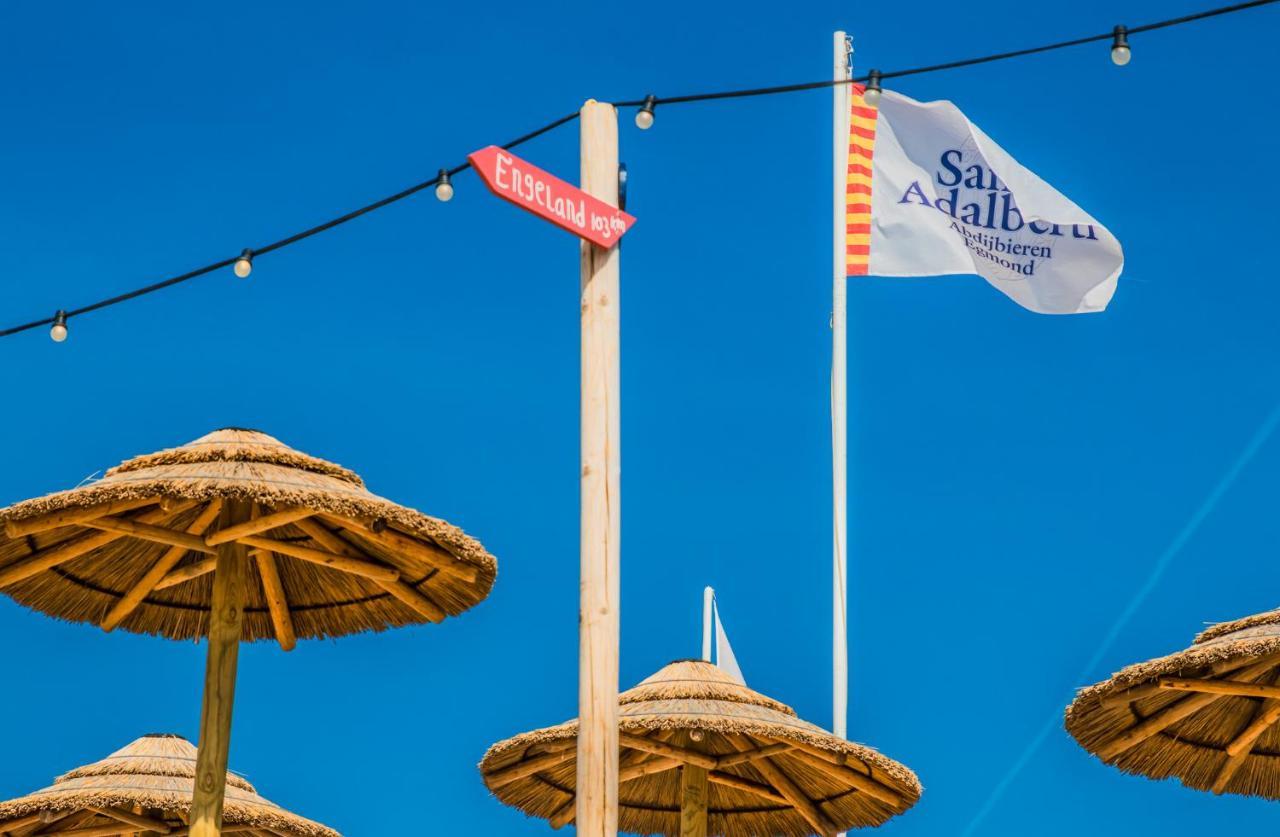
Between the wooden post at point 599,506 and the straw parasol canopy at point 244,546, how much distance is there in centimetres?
151

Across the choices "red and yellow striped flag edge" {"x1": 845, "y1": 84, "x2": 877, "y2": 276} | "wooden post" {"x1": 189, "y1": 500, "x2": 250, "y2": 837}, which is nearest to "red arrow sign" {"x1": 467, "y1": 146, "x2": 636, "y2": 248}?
"wooden post" {"x1": 189, "y1": 500, "x2": 250, "y2": 837}

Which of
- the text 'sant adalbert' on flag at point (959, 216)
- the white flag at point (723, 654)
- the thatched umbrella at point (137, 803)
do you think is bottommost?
the thatched umbrella at point (137, 803)

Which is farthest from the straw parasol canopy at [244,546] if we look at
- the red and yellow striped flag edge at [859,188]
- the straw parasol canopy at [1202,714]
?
the red and yellow striped flag edge at [859,188]

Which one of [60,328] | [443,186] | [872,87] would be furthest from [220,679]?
[872,87]

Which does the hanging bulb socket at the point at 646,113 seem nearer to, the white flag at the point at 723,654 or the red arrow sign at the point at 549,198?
the red arrow sign at the point at 549,198

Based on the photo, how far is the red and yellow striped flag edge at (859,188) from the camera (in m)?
12.4

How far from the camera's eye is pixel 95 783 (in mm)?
11305

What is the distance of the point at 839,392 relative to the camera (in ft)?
39.7

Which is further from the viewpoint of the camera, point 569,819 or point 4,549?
point 569,819

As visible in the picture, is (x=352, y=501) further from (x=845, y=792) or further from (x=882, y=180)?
(x=882, y=180)

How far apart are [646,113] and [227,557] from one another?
3174 millimetres

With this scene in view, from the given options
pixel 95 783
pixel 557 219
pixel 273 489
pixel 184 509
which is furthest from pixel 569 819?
pixel 557 219

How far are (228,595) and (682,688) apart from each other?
107 inches

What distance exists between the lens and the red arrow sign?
607 cm
